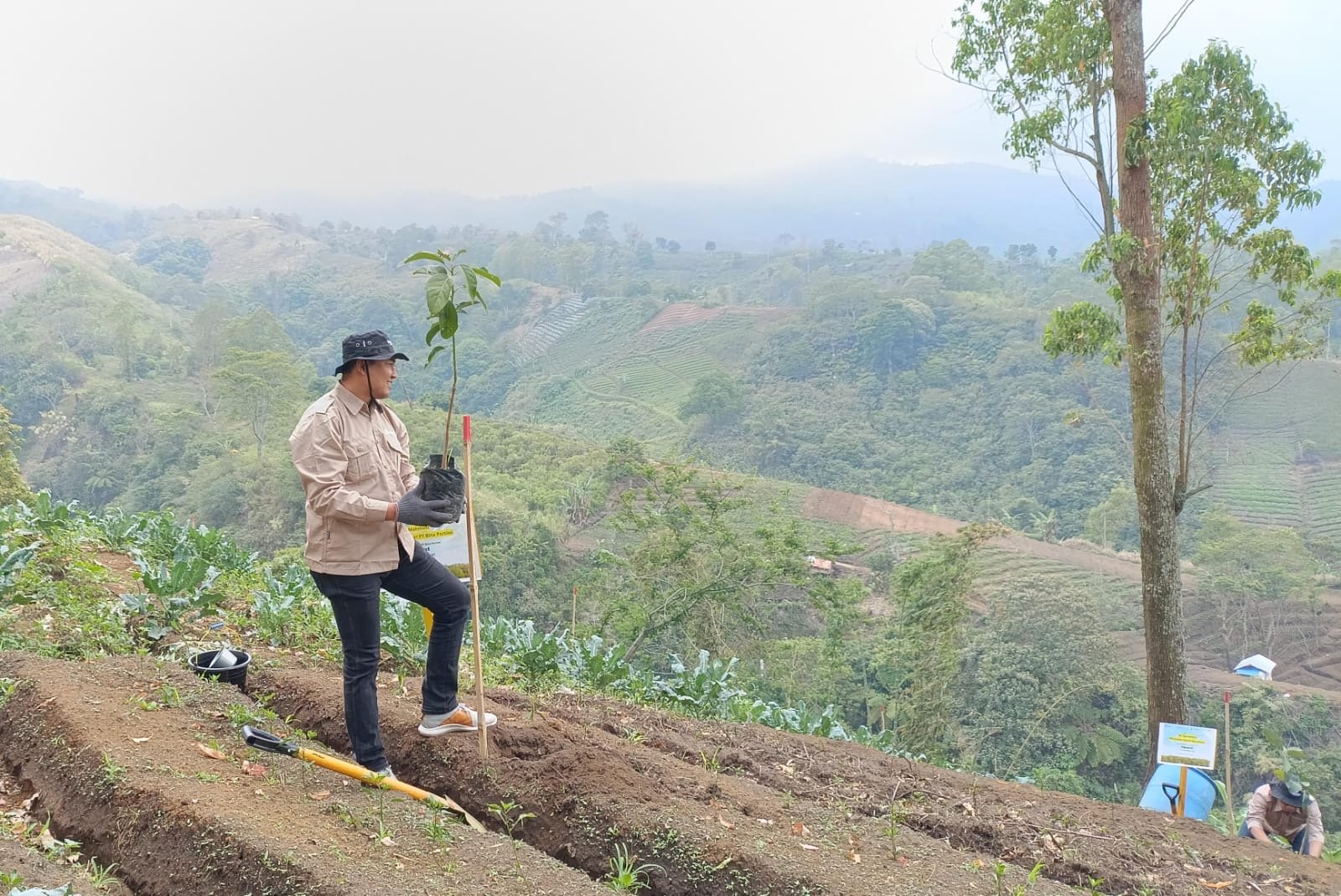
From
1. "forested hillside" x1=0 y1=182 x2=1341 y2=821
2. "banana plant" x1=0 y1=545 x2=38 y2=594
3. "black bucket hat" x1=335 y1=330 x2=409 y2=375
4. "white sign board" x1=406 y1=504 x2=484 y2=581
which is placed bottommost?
"forested hillside" x1=0 y1=182 x2=1341 y2=821

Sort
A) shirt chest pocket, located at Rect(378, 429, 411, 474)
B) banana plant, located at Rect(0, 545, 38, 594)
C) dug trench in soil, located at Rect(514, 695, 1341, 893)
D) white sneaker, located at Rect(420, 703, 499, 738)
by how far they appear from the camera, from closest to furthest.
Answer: shirt chest pocket, located at Rect(378, 429, 411, 474) < dug trench in soil, located at Rect(514, 695, 1341, 893) < white sneaker, located at Rect(420, 703, 499, 738) < banana plant, located at Rect(0, 545, 38, 594)

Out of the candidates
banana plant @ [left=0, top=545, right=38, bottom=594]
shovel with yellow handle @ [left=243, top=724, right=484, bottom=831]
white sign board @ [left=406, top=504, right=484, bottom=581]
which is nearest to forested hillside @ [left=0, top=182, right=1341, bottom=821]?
banana plant @ [left=0, top=545, right=38, bottom=594]

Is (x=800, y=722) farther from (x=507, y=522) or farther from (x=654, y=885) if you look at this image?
(x=507, y=522)

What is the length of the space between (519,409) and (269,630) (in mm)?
62768

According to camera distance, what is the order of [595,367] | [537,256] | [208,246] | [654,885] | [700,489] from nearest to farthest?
[654,885]
[700,489]
[595,367]
[537,256]
[208,246]

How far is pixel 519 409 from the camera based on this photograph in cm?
6800

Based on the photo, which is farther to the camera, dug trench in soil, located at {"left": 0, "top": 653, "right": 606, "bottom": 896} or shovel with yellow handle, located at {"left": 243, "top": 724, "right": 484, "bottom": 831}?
shovel with yellow handle, located at {"left": 243, "top": 724, "right": 484, "bottom": 831}

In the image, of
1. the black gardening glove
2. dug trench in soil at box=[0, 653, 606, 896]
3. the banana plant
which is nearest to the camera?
dug trench in soil at box=[0, 653, 606, 896]

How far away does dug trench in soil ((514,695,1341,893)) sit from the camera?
401 cm

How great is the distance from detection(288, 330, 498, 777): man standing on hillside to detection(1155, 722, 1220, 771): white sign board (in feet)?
12.6

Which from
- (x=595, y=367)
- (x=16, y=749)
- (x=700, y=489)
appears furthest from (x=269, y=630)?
(x=595, y=367)

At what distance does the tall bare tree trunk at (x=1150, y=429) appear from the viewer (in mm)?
6359

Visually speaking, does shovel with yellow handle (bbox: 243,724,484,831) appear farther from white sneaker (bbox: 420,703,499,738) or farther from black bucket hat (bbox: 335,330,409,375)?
black bucket hat (bbox: 335,330,409,375)

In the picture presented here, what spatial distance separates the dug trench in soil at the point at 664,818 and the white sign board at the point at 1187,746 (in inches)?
69.3
